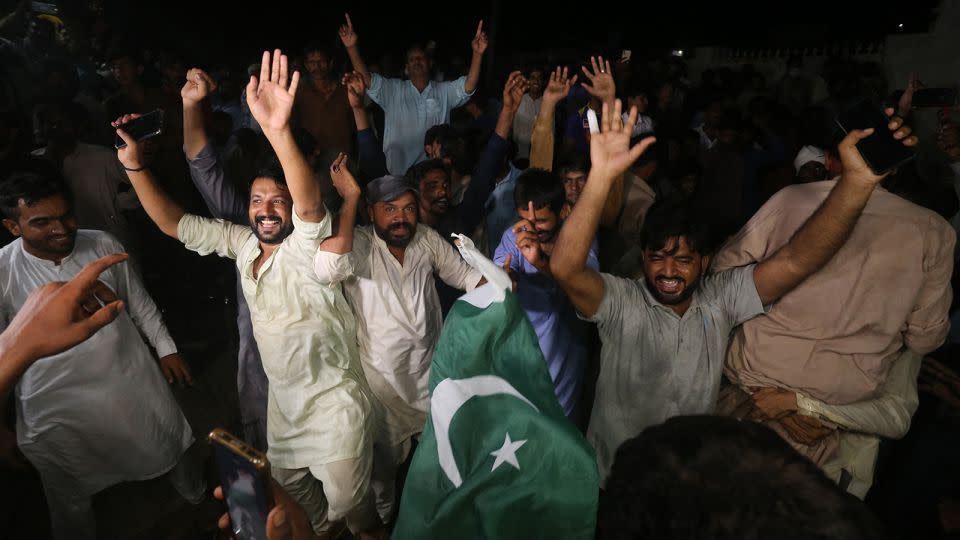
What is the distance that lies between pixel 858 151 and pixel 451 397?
5.24ft

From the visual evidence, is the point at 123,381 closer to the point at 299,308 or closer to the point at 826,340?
the point at 299,308

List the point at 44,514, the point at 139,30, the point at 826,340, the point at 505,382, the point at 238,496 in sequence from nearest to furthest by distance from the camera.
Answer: the point at 238,496 < the point at 505,382 < the point at 826,340 < the point at 44,514 < the point at 139,30

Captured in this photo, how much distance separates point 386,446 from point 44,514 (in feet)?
6.15

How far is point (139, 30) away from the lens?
11.1 m

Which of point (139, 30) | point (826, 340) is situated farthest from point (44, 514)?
point (139, 30)

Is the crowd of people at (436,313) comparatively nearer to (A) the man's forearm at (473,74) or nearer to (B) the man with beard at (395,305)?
(B) the man with beard at (395,305)

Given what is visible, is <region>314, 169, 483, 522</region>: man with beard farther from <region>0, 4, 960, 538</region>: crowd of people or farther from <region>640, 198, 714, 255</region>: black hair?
<region>640, 198, 714, 255</region>: black hair

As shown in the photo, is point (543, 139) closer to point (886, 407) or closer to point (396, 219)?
point (396, 219)

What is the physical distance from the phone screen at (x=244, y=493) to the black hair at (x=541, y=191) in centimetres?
212

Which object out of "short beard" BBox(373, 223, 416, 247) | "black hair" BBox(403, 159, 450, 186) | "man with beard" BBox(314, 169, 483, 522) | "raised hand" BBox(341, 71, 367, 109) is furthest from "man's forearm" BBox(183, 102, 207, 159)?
"raised hand" BBox(341, 71, 367, 109)

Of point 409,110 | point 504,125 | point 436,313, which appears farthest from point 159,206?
point 409,110

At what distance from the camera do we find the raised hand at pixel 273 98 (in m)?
2.39

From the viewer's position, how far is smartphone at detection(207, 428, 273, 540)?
1499 millimetres

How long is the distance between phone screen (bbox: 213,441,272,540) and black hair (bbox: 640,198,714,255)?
1664 mm
